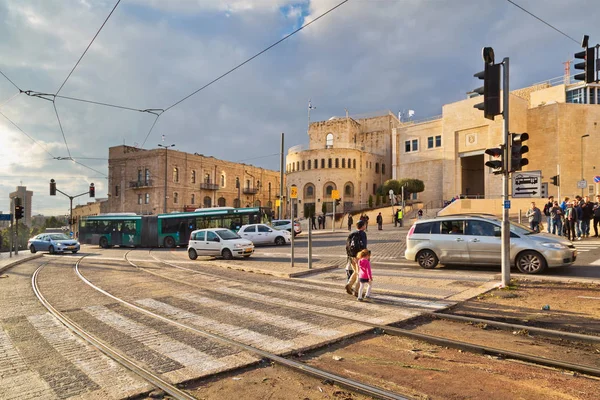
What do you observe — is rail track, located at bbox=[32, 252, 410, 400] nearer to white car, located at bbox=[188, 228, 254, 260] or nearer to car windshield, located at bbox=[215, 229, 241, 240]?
white car, located at bbox=[188, 228, 254, 260]

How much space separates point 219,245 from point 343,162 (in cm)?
4489

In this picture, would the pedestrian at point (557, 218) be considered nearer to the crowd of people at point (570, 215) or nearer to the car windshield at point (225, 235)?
the crowd of people at point (570, 215)

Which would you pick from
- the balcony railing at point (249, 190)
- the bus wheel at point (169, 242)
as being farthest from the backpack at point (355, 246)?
the balcony railing at point (249, 190)

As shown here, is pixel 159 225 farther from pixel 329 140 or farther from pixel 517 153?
pixel 329 140

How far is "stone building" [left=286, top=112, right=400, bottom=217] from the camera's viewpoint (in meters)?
60.6

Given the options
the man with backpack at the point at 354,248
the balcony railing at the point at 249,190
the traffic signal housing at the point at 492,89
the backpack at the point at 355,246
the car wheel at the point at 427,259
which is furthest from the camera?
the balcony railing at the point at 249,190

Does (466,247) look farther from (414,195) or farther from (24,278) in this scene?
(414,195)

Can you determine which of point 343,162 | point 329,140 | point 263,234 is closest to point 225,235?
point 263,234

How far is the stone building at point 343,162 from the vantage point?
6059cm

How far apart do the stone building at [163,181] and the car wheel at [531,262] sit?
159 feet

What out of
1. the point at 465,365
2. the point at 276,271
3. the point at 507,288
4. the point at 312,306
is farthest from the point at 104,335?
the point at 507,288

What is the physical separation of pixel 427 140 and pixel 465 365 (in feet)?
179

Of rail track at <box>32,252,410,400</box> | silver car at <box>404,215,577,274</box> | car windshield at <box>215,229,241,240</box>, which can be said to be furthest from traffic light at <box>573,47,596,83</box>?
car windshield at <box>215,229,241,240</box>

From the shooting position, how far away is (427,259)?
12.8 metres
